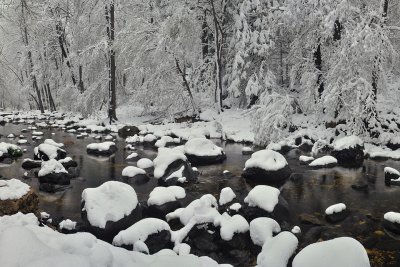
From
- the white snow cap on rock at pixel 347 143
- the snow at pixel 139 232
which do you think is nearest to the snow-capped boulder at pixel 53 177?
the snow at pixel 139 232

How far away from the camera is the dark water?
7848 millimetres

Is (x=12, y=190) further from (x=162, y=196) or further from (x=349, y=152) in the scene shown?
(x=349, y=152)

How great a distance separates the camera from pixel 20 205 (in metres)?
7.12

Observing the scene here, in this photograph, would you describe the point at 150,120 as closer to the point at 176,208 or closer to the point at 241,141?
the point at 241,141

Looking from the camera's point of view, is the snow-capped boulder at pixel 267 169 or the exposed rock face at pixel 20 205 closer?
the exposed rock face at pixel 20 205

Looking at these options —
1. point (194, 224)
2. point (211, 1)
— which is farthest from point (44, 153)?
point (211, 1)

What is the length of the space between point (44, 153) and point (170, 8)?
13.2 meters

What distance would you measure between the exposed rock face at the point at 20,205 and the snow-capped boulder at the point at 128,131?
491 inches

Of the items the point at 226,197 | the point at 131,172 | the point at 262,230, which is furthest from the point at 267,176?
the point at 262,230

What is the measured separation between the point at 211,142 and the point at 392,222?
7393 millimetres

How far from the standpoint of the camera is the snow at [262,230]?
281 inches

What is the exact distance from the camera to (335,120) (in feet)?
56.7

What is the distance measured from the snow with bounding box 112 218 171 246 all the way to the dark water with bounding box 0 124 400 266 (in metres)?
2.00

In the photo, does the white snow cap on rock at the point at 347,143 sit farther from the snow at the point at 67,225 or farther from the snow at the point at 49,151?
the snow at the point at 49,151
